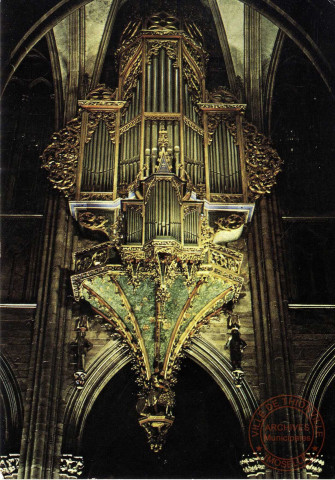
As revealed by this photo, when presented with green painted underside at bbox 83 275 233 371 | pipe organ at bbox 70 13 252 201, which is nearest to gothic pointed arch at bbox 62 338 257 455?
green painted underside at bbox 83 275 233 371

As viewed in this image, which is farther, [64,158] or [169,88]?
[169,88]

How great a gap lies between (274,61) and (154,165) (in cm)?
419

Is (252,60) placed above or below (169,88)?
above

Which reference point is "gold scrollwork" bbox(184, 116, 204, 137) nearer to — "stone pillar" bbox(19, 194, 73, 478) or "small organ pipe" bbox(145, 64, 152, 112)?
"small organ pipe" bbox(145, 64, 152, 112)

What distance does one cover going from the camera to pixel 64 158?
43.9ft

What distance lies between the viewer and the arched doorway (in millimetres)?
12453

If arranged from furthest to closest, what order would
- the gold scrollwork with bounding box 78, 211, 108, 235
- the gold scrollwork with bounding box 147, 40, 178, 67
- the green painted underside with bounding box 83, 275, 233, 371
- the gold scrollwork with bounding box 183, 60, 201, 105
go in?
the gold scrollwork with bounding box 147, 40, 178, 67, the gold scrollwork with bounding box 183, 60, 201, 105, the gold scrollwork with bounding box 78, 211, 108, 235, the green painted underside with bounding box 83, 275, 233, 371

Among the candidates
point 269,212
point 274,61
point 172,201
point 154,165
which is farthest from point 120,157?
point 274,61

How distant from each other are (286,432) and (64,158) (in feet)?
20.7

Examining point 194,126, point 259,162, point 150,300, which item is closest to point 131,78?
point 194,126

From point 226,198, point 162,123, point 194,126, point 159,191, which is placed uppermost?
point 194,126

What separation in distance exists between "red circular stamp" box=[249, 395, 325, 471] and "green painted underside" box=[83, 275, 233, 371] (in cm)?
190

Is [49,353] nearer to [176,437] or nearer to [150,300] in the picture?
[150,300]

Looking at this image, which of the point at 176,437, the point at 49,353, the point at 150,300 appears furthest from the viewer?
the point at 176,437
